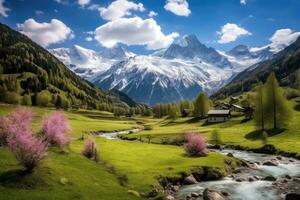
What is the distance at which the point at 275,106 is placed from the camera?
114m

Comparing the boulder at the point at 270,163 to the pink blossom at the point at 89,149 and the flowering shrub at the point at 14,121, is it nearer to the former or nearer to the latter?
the pink blossom at the point at 89,149

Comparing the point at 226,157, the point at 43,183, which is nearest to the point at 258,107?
the point at 226,157

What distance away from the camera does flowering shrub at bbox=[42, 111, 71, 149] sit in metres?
58.8

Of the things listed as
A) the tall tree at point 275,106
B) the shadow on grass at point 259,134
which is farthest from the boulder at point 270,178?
the tall tree at point 275,106

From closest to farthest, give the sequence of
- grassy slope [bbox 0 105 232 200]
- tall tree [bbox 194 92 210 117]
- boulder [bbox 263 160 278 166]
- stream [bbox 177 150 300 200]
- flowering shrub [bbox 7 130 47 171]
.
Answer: grassy slope [bbox 0 105 232 200]
flowering shrub [bbox 7 130 47 171]
stream [bbox 177 150 300 200]
boulder [bbox 263 160 278 166]
tall tree [bbox 194 92 210 117]

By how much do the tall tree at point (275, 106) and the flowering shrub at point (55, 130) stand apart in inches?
3053

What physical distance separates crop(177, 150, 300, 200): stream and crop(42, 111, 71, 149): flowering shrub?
74.5 feet

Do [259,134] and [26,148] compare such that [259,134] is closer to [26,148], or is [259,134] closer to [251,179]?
[251,179]

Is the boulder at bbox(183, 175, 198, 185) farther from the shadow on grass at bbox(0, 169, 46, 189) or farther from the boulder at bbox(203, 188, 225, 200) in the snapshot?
the shadow on grass at bbox(0, 169, 46, 189)

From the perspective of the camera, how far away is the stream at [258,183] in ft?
163

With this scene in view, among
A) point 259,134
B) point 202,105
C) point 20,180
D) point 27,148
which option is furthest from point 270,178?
point 202,105

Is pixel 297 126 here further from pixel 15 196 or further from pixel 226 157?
pixel 15 196

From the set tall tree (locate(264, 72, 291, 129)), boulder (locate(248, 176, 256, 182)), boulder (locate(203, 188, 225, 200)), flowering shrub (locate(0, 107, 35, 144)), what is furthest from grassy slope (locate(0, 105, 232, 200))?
tall tree (locate(264, 72, 291, 129))

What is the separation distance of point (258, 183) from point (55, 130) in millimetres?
36393
